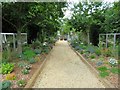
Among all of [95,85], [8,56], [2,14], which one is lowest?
[95,85]

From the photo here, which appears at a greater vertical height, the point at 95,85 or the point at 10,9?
the point at 10,9

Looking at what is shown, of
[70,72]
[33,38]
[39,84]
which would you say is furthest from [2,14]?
[33,38]

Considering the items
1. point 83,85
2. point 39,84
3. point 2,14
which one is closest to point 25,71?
point 39,84

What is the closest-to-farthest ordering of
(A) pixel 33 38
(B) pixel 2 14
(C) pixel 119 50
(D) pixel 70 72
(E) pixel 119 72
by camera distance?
(E) pixel 119 72 < (D) pixel 70 72 < (C) pixel 119 50 < (B) pixel 2 14 < (A) pixel 33 38

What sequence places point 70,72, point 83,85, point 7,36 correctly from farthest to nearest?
point 7,36 < point 70,72 < point 83,85

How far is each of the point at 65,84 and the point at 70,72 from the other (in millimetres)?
2147

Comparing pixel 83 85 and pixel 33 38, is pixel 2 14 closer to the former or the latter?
pixel 83 85

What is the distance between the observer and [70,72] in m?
9.53

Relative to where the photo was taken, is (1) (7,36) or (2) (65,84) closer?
(2) (65,84)

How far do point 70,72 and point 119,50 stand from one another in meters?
3.35

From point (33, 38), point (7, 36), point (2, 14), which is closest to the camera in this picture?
point (2, 14)

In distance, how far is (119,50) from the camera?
37.3ft

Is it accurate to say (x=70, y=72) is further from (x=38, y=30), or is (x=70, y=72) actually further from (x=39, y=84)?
(x=38, y=30)

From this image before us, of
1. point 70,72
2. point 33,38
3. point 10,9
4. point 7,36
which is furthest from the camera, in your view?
point 33,38
